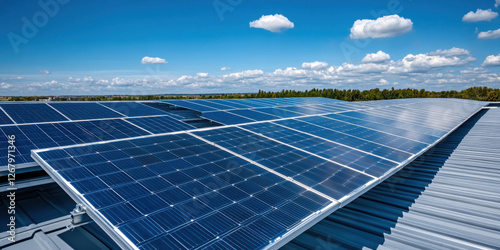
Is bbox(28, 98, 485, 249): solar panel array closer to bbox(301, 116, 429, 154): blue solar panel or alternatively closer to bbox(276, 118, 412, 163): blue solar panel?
bbox(276, 118, 412, 163): blue solar panel

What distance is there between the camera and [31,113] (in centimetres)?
1494

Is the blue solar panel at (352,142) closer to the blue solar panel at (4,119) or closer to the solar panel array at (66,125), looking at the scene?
the solar panel array at (66,125)

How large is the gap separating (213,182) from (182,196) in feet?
3.54

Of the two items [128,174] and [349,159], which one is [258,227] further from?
[349,159]

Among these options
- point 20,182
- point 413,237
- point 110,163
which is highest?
point 110,163

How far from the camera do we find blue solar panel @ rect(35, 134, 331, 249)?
16.5 feet

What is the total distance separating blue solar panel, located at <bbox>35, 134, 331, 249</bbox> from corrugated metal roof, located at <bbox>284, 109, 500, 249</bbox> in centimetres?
173

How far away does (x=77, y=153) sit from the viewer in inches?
313

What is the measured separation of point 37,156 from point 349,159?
10537 mm

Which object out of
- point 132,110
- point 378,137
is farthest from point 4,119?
point 378,137

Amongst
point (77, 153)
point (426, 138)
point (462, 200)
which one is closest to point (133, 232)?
point (77, 153)

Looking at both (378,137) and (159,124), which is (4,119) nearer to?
(159,124)

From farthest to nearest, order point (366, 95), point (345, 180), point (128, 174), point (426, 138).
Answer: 1. point (366, 95)
2. point (426, 138)
3. point (345, 180)
4. point (128, 174)

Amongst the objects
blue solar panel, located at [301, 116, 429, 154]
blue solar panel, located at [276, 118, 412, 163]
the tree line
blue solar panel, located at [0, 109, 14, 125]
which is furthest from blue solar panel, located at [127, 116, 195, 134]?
the tree line
